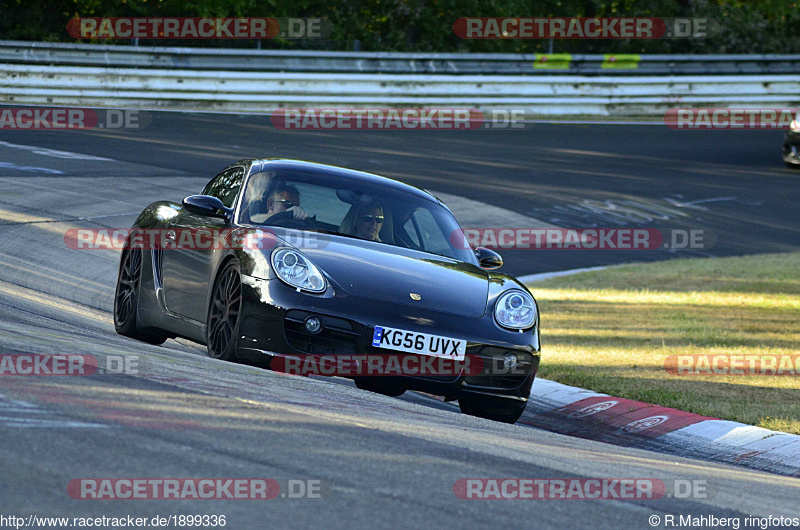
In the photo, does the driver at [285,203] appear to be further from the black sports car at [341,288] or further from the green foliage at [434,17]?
the green foliage at [434,17]

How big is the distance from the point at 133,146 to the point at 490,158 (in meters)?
5.99

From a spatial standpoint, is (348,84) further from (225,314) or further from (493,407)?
(493,407)

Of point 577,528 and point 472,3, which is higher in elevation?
point 472,3

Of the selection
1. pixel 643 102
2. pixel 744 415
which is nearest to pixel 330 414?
pixel 744 415

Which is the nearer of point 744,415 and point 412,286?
point 412,286

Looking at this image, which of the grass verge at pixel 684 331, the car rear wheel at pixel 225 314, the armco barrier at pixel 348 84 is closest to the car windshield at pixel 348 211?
the car rear wheel at pixel 225 314

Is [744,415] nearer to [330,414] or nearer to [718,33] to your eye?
[330,414]

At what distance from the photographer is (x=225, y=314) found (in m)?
6.58

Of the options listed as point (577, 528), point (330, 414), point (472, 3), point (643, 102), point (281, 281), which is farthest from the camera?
point (472, 3)

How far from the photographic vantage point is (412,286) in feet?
21.2

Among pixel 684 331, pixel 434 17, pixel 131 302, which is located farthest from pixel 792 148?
pixel 131 302

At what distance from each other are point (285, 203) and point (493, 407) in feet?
5.99

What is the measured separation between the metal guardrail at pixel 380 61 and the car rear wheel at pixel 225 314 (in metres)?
17.1

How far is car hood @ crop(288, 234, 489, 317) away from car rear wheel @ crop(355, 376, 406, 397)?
42 cm
